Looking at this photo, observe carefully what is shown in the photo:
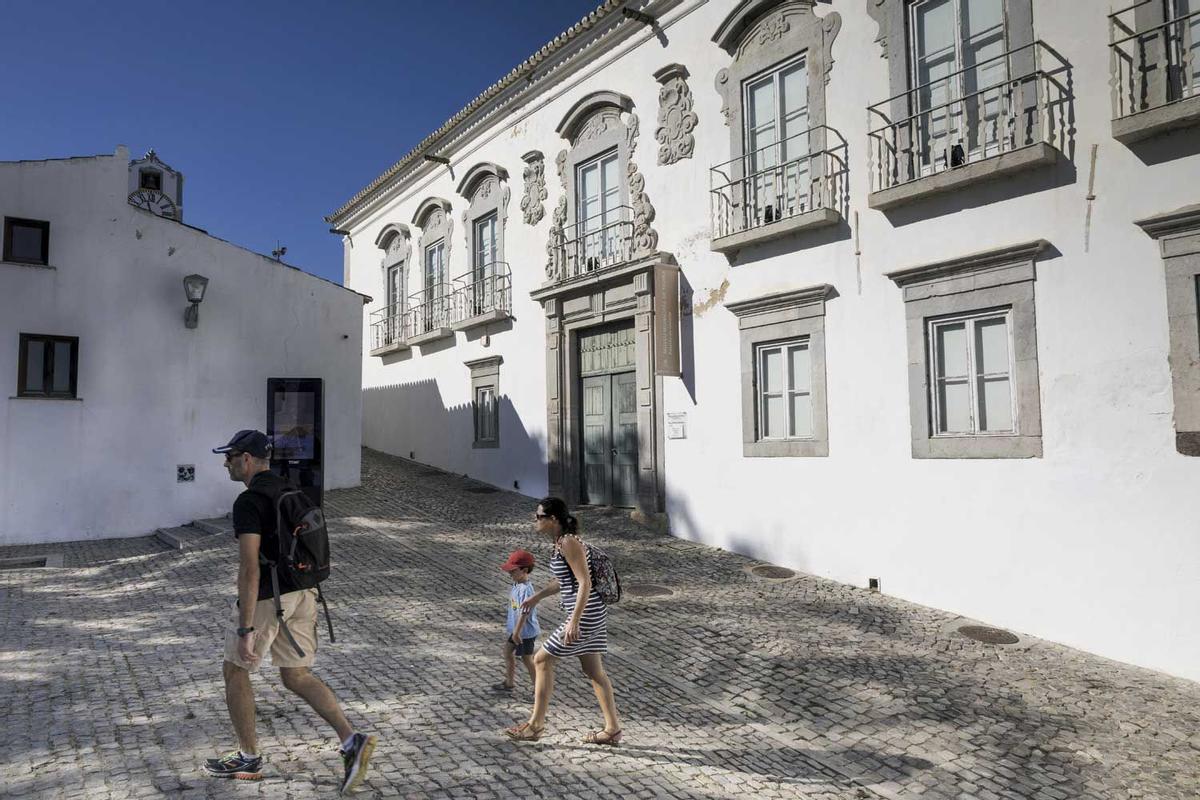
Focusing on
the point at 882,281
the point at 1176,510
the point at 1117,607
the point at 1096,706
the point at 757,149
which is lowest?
the point at 1096,706

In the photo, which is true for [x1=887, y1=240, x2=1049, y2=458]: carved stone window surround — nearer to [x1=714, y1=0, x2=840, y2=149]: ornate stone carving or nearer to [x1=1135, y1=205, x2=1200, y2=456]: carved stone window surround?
[x1=1135, y1=205, x2=1200, y2=456]: carved stone window surround

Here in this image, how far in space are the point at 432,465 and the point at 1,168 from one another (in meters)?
9.21

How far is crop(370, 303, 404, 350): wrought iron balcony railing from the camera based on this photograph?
61.8ft

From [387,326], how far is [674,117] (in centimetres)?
1083

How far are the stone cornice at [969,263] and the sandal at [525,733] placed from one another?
5.95 metres

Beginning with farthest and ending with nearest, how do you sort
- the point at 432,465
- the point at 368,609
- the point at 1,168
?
the point at 432,465 < the point at 1,168 < the point at 368,609

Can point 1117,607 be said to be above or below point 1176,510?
below

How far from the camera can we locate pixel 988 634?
6.94 meters

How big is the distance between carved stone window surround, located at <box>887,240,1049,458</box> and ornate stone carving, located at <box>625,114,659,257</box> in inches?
160

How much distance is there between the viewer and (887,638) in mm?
6766

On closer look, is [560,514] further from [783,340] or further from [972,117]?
[972,117]

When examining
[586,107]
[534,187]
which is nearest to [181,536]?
[534,187]

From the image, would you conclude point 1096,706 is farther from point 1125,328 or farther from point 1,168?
point 1,168

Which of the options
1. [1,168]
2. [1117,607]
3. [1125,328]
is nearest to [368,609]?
[1117,607]
